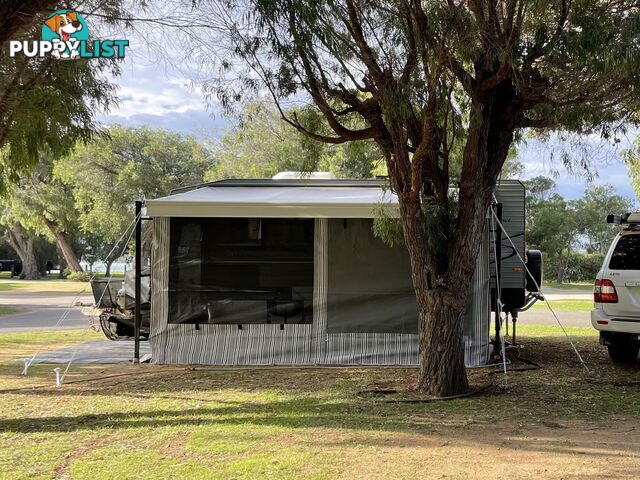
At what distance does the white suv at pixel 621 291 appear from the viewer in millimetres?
7109

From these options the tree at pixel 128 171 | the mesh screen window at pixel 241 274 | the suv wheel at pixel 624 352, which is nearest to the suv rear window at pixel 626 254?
the suv wheel at pixel 624 352

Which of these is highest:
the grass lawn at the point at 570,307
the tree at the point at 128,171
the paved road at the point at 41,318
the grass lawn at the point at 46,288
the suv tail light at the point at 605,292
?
the tree at the point at 128,171

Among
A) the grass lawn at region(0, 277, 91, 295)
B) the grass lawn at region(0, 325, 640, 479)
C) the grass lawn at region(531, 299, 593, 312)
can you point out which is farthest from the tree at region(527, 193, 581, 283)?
the grass lawn at region(0, 325, 640, 479)

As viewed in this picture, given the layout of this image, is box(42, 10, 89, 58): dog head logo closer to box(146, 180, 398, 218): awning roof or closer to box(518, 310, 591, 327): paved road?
box(146, 180, 398, 218): awning roof

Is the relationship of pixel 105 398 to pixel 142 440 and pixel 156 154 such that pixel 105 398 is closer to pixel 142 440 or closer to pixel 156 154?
pixel 142 440

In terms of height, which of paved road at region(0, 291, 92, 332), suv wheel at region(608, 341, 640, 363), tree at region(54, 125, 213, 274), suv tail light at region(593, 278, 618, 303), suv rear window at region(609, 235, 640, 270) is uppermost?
tree at region(54, 125, 213, 274)

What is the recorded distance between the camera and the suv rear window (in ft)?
24.0

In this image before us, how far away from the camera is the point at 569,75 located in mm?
6355

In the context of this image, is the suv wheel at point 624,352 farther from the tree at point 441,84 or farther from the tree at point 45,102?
the tree at point 45,102

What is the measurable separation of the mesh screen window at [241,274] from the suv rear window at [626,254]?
12.8ft

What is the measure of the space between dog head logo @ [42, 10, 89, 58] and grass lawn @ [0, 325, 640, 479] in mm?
3955

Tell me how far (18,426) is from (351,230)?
487 centimetres

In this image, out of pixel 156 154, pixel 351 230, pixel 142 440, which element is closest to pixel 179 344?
pixel 351 230

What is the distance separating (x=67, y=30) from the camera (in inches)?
281
